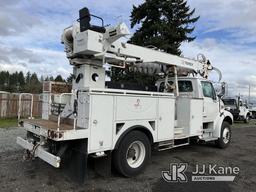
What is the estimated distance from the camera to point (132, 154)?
621cm

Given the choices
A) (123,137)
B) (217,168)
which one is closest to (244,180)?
(217,168)

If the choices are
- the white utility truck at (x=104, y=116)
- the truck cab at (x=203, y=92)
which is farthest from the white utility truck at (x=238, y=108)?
the white utility truck at (x=104, y=116)

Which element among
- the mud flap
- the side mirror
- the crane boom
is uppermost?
the crane boom

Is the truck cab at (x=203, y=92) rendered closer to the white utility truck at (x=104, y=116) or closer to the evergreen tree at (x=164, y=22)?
the white utility truck at (x=104, y=116)

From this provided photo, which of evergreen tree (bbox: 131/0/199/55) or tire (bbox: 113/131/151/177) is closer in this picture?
tire (bbox: 113/131/151/177)

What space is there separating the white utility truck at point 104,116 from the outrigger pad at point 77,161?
0.02m

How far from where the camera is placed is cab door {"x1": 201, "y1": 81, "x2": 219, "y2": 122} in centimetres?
901

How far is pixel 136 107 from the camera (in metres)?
6.07

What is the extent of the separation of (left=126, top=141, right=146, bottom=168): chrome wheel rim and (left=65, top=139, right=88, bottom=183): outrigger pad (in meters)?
1.30

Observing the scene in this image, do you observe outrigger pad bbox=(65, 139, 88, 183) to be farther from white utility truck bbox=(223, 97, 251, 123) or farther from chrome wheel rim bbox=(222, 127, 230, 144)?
white utility truck bbox=(223, 97, 251, 123)

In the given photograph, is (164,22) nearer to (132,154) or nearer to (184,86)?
(184,86)

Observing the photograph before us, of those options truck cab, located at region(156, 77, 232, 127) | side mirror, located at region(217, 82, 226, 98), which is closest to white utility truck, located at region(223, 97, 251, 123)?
side mirror, located at region(217, 82, 226, 98)

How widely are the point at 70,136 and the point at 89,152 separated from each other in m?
0.51

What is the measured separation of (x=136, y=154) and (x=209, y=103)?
3969 mm
